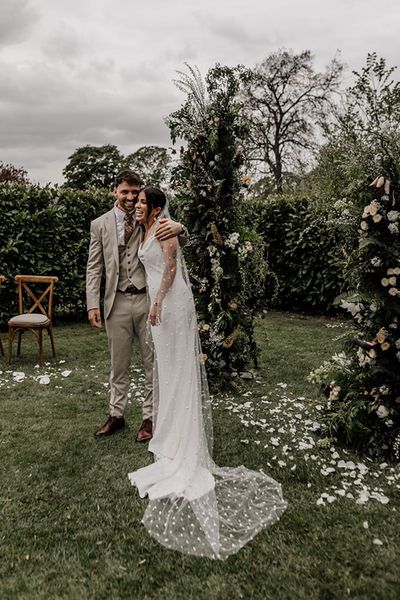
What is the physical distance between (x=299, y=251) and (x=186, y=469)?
7.62m

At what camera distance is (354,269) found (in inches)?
149

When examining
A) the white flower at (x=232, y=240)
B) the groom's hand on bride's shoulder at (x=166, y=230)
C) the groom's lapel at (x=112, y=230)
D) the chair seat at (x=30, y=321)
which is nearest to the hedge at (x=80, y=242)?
the chair seat at (x=30, y=321)

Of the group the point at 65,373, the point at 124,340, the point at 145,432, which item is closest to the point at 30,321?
the point at 65,373

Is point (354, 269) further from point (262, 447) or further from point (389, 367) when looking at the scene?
point (262, 447)

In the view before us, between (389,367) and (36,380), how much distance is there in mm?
4050

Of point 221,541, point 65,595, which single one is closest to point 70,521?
point 65,595

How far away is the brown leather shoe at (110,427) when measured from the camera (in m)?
4.29

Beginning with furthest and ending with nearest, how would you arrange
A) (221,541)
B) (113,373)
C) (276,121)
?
(276,121)
(113,373)
(221,541)

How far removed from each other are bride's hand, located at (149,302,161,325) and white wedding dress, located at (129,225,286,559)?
1.5 inches

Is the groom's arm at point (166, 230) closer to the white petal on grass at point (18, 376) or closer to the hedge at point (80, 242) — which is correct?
the white petal on grass at point (18, 376)

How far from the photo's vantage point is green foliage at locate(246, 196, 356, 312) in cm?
992

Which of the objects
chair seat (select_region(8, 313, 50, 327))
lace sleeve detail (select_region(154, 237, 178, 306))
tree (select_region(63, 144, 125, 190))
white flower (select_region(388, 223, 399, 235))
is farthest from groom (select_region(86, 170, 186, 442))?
tree (select_region(63, 144, 125, 190))

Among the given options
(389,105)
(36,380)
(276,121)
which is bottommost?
(36,380)

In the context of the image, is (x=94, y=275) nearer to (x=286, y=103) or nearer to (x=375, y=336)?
(x=375, y=336)
